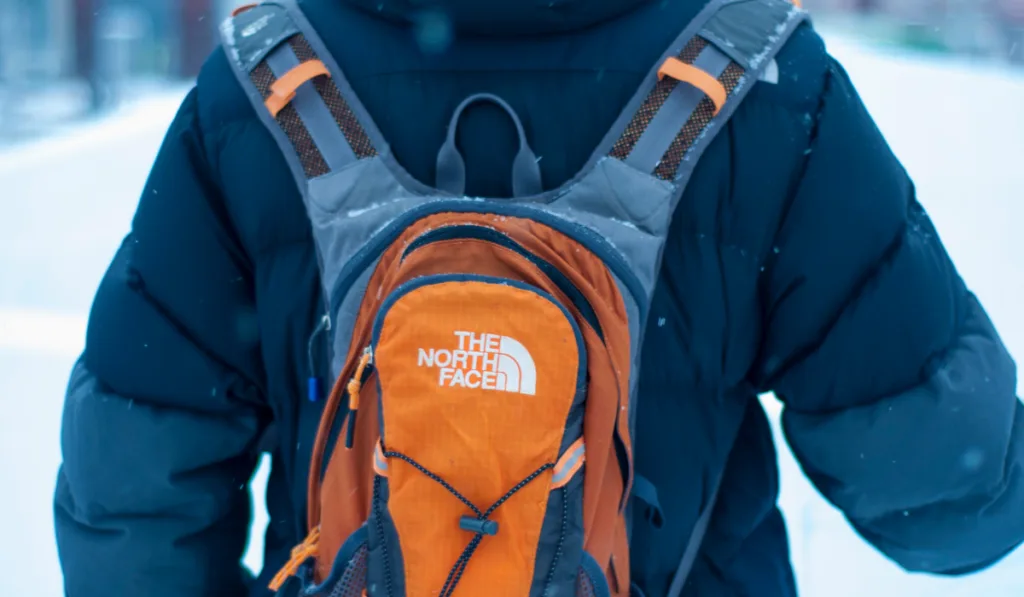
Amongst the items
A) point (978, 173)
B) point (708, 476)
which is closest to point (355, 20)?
point (708, 476)

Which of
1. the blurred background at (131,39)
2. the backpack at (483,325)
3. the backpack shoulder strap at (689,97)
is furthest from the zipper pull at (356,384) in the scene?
the blurred background at (131,39)

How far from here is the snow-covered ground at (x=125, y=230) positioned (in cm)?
240

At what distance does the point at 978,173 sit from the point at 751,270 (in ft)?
13.7

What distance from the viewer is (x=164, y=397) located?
3.46 ft

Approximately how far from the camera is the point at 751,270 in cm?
96

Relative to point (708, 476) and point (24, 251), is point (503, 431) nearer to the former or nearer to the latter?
point (708, 476)

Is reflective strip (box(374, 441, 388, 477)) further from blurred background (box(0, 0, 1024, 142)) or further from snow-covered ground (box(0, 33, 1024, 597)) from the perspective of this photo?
blurred background (box(0, 0, 1024, 142))

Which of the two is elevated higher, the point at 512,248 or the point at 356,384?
the point at 512,248

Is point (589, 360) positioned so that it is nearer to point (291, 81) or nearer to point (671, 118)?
point (671, 118)

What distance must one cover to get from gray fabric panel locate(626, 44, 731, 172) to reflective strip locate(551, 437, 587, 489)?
278mm

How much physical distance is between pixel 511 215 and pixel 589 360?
158mm

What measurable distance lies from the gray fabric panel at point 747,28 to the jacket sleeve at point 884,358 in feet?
0.25

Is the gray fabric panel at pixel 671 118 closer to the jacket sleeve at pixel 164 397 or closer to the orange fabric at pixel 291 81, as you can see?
the orange fabric at pixel 291 81

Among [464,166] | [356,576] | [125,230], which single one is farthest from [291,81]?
[125,230]
